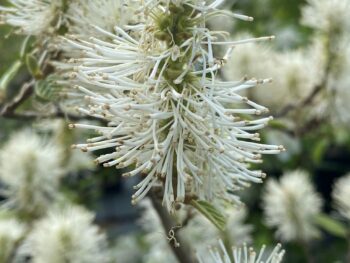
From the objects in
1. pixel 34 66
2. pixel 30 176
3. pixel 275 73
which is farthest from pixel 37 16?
pixel 275 73

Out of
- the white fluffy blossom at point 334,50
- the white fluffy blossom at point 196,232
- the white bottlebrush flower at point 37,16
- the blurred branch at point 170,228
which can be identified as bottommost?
the white fluffy blossom at point 196,232

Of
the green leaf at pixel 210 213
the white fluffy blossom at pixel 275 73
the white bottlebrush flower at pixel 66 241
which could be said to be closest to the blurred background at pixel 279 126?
the white fluffy blossom at pixel 275 73

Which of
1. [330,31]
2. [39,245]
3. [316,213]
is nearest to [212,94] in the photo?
[39,245]

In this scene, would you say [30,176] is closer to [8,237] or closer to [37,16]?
[8,237]

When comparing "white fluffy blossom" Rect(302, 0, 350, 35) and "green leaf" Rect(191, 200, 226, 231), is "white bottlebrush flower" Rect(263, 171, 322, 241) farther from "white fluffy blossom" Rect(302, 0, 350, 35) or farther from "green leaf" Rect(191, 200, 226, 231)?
"green leaf" Rect(191, 200, 226, 231)

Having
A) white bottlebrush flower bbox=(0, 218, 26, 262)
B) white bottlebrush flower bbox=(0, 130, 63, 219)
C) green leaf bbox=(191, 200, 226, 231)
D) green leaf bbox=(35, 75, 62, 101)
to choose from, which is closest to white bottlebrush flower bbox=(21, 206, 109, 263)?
white bottlebrush flower bbox=(0, 218, 26, 262)

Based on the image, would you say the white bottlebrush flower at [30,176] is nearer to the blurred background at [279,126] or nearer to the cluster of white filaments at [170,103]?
the blurred background at [279,126]
